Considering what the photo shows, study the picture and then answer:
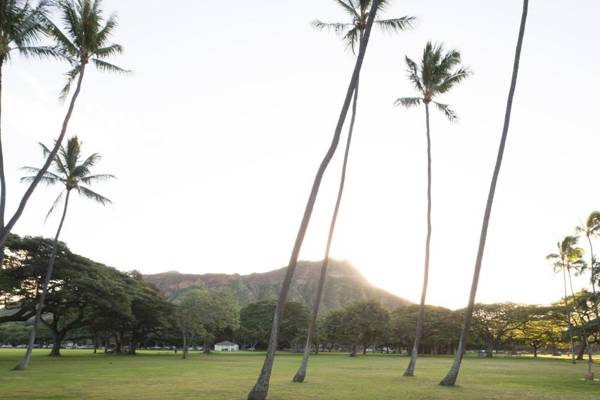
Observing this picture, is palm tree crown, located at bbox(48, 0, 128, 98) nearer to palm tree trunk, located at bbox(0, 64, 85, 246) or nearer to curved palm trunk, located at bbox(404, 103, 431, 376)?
palm tree trunk, located at bbox(0, 64, 85, 246)

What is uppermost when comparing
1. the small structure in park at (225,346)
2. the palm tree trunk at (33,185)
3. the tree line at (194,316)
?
the palm tree trunk at (33,185)

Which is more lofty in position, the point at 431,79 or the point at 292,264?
the point at 431,79

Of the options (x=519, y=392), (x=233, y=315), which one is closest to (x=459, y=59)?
(x=519, y=392)

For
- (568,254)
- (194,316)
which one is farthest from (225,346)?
(568,254)

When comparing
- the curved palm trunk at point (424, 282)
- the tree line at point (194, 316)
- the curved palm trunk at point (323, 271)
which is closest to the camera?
the curved palm trunk at point (323, 271)

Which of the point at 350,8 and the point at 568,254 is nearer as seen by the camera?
the point at 350,8

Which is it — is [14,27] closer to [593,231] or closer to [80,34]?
[80,34]

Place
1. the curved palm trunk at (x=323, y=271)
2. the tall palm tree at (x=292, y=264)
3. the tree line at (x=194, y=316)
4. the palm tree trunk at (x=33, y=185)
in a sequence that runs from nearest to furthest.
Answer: the tall palm tree at (x=292, y=264), the palm tree trunk at (x=33, y=185), the curved palm trunk at (x=323, y=271), the tree line at (x=194, y=316)

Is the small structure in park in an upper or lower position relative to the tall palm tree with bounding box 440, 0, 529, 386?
lower

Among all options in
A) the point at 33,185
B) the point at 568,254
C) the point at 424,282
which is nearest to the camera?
the point at 33,185

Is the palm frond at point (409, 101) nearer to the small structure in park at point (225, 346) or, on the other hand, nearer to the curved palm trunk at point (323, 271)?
the curved palm trunk at point (323, 271)

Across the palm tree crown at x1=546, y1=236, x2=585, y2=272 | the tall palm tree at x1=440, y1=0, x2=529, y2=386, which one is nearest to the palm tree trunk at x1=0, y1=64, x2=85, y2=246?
the tall palm tree at x1=440, y1=0, x2=529, y2=386

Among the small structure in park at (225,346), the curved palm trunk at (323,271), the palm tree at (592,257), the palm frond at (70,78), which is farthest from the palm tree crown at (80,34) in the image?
the small structure in park at (225,346)

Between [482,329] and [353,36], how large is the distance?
82699 mm
